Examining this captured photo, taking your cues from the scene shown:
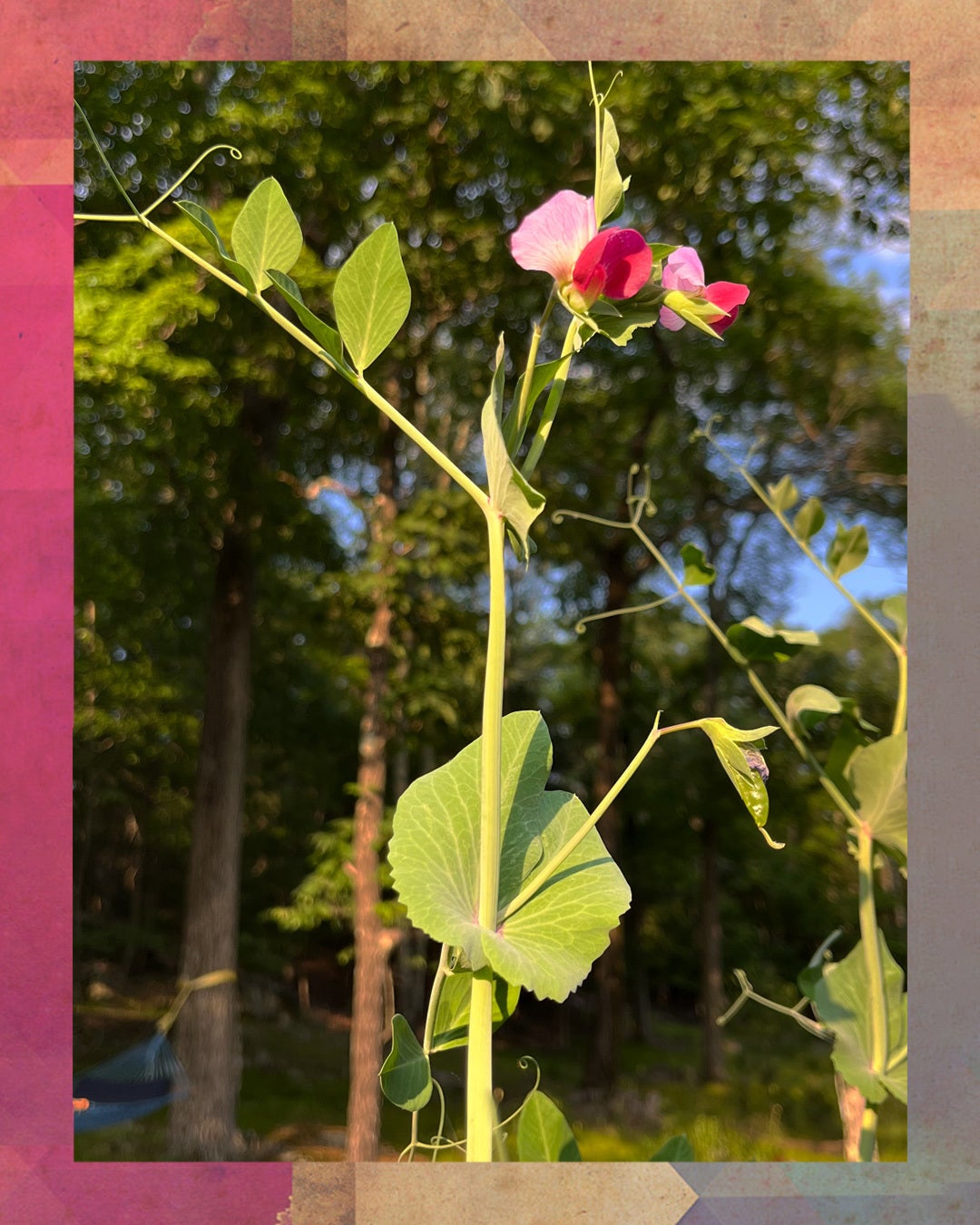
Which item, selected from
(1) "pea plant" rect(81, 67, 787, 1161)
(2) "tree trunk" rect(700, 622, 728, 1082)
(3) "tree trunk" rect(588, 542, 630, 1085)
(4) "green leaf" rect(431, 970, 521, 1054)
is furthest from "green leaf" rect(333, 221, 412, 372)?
(2) "tree trunk" rect(700, 622, 728, 1082)

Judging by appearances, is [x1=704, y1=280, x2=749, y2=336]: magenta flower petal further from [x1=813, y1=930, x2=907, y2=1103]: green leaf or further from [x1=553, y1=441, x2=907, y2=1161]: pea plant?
[x1=813, y1=930, x2=907, y2=1103]: green leaf

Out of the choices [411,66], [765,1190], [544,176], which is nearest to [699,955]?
[544,176]

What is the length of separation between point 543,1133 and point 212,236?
57cm

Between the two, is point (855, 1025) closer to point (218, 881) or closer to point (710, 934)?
point (218, 881)

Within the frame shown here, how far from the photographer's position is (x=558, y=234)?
472 millimetres

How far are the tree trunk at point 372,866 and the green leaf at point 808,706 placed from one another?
2.66 metres

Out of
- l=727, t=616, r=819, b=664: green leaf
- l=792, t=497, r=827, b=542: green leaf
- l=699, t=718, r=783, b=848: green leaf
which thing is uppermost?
l=792, t=497, r=827, b=542: green leaf

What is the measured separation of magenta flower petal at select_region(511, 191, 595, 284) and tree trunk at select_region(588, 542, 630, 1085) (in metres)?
3.31

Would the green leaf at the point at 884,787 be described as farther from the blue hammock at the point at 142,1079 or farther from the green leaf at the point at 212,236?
the blue hammock at the point at 142,1079

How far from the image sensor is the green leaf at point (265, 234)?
0.54 m

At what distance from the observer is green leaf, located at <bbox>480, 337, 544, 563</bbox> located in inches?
16.8

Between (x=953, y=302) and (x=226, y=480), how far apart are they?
296cm

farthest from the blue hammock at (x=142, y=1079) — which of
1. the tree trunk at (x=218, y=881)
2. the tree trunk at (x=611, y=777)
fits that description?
the tree trunk at (x=611, y=777)

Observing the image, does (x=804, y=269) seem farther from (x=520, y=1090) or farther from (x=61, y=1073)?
(x=61, y=1073)
